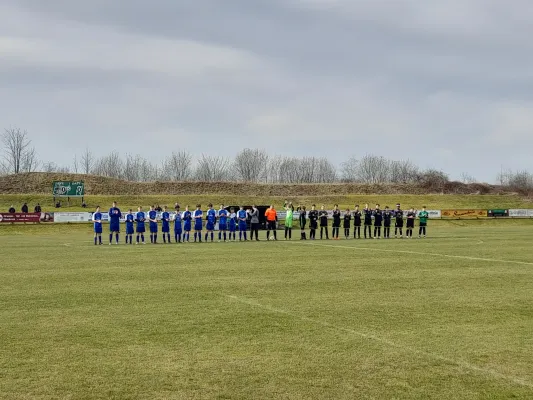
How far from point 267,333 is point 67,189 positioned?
61958 millimetres

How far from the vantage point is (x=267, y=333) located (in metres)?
9.02

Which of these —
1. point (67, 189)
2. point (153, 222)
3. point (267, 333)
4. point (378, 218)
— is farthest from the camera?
point (67, 189)

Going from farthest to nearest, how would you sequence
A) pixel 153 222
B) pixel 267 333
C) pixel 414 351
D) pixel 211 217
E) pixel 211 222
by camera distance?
pixel 211 217 → pixel 211 222 → pixel 153 222 → pixel 267 333 → pixel 414 351

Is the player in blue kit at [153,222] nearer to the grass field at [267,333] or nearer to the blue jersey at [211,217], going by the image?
the blue jersey at [211,217]

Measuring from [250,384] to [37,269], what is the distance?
41.9 feet

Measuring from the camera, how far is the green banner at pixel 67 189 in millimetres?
66688

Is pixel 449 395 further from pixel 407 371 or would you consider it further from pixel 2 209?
pixel 2 209

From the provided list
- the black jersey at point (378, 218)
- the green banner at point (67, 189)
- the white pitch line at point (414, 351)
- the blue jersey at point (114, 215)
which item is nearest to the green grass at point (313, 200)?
the green banner at point (67, 189)

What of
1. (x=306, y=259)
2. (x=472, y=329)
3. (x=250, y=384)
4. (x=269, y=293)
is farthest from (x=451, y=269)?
(x=250, y=384)

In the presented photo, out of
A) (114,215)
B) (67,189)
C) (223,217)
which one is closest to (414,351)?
(114,215)

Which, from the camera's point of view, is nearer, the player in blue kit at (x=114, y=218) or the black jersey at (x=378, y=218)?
the player in blue kit at (x=114, y=218)

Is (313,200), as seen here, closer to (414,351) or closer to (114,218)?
(114,218)

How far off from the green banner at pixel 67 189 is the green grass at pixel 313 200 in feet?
10.9

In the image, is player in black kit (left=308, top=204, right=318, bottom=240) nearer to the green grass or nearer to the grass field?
the grass field
